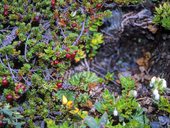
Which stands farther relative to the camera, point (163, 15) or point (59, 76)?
point (163, 15)

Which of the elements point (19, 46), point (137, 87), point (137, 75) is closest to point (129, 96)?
point (137, 87)

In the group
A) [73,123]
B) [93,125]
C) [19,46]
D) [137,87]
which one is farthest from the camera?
[137,87]

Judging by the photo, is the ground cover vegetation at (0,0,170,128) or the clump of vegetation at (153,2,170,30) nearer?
the ground cover vegetation at (0,0,170,128)

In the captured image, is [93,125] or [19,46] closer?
[93,125]

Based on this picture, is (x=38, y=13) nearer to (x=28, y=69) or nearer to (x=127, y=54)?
(x=28, y=69)

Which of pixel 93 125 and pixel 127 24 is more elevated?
pixel 127 24

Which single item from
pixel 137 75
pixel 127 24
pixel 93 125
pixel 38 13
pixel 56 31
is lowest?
pixel 137 75

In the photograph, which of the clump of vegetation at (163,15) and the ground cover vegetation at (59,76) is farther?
the clump of vegetation at (163,15)

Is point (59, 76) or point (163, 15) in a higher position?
point (163, 15)
